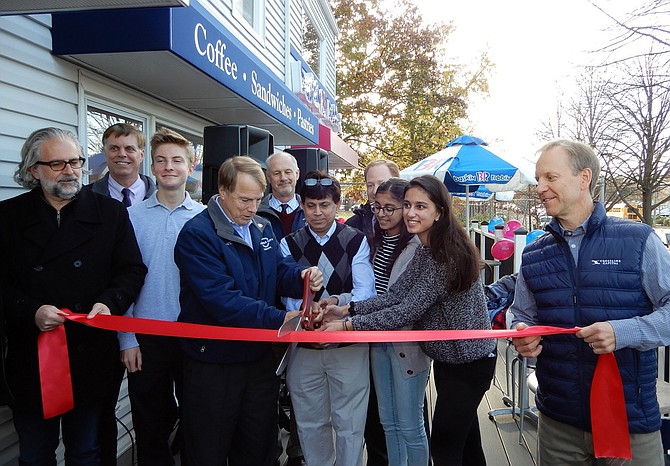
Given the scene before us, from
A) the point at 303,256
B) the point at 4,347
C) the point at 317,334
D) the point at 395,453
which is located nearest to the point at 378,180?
the point at 303,256

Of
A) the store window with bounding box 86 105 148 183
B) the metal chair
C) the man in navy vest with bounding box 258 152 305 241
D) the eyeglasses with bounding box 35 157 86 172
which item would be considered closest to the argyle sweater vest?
the man in navy vest with bounding box 258 152 305 241

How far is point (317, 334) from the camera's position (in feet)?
7.74

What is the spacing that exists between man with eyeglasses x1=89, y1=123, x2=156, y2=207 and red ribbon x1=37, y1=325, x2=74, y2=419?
112cm

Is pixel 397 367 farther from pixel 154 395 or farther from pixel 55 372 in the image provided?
pixel 55 372

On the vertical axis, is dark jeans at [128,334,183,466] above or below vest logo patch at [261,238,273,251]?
below

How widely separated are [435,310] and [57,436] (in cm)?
206

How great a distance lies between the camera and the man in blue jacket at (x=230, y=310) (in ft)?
7.80

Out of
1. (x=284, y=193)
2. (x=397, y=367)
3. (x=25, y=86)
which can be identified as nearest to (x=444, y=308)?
(x=397, y=367)

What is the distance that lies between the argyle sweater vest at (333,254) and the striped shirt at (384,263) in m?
0.14

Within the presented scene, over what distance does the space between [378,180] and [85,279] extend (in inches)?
82.2

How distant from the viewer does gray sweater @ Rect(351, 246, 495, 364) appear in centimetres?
248

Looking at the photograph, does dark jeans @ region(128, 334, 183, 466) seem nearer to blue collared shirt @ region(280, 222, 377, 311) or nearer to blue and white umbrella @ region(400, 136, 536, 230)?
blue collared shirt @ region(280, 222, 377, 311)

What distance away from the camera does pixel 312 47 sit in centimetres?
1298

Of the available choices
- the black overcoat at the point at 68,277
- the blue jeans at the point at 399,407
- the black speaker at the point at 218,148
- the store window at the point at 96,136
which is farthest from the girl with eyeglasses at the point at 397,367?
the store window at the point at 96,136
